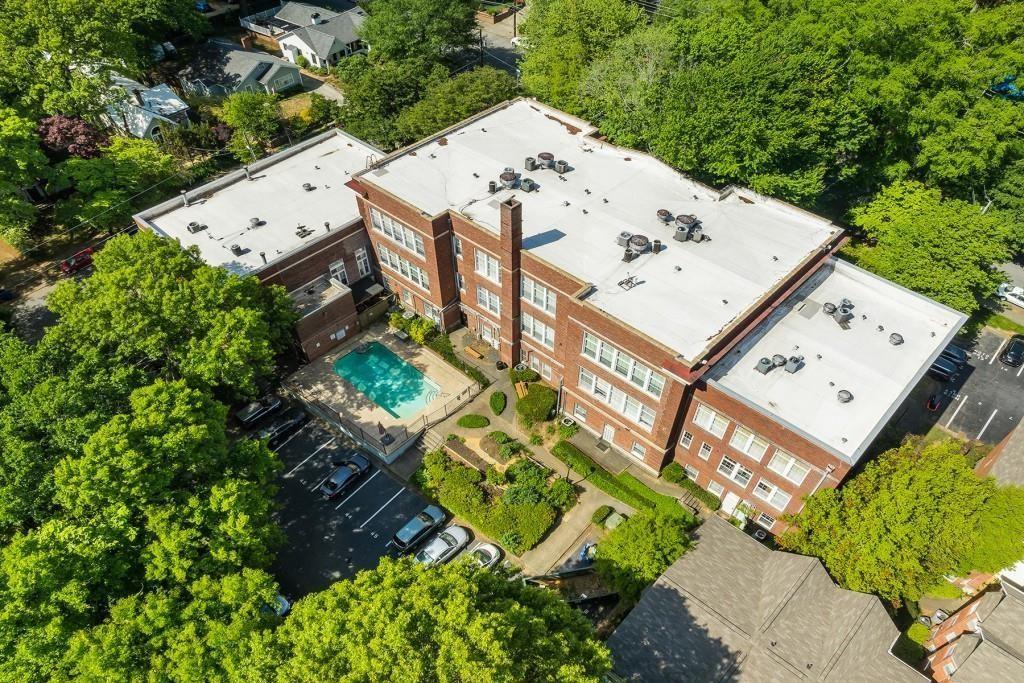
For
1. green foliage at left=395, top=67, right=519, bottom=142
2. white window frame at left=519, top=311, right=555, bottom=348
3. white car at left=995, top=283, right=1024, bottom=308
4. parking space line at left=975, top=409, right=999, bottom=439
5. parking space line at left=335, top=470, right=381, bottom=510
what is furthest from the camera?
green foliage at left=395, top=67, right=519, bottom=142

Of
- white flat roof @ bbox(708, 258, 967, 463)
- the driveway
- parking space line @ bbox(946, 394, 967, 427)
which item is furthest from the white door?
parking space line @ bbox(946, 394, 967, 427)

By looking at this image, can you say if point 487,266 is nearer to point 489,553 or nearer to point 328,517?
point 489,553

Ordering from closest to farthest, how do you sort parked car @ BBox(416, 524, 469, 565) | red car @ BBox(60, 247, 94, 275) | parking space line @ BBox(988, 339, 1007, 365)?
parked car @ BBox(416, 524, 469, 565) → parking space line @ BBox(988, 339, 1007, 365) → red car @ BBox(60, 247, 94, 275)

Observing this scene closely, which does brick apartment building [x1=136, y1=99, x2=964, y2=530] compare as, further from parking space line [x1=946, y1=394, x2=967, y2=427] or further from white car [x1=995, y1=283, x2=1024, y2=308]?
white car [x1=995, y1=283, x2=1024, y2=308]

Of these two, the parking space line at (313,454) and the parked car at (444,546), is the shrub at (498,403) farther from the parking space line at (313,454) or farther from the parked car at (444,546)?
the parking space line at (313,454)

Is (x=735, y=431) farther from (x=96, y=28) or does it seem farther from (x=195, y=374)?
(x=96, y=28)

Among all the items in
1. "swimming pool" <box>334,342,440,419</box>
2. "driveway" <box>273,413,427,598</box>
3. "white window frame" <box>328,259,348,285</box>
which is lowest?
"driveway" <box>273,413,427,598</box>

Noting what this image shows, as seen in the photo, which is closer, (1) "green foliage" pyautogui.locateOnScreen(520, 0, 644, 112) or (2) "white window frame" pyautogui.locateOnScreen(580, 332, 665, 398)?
→ (2) "white window frame" pyautogui.locateOnScreen(580, 332, 665, 398)

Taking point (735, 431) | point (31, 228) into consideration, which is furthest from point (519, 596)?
point (31, 228)
